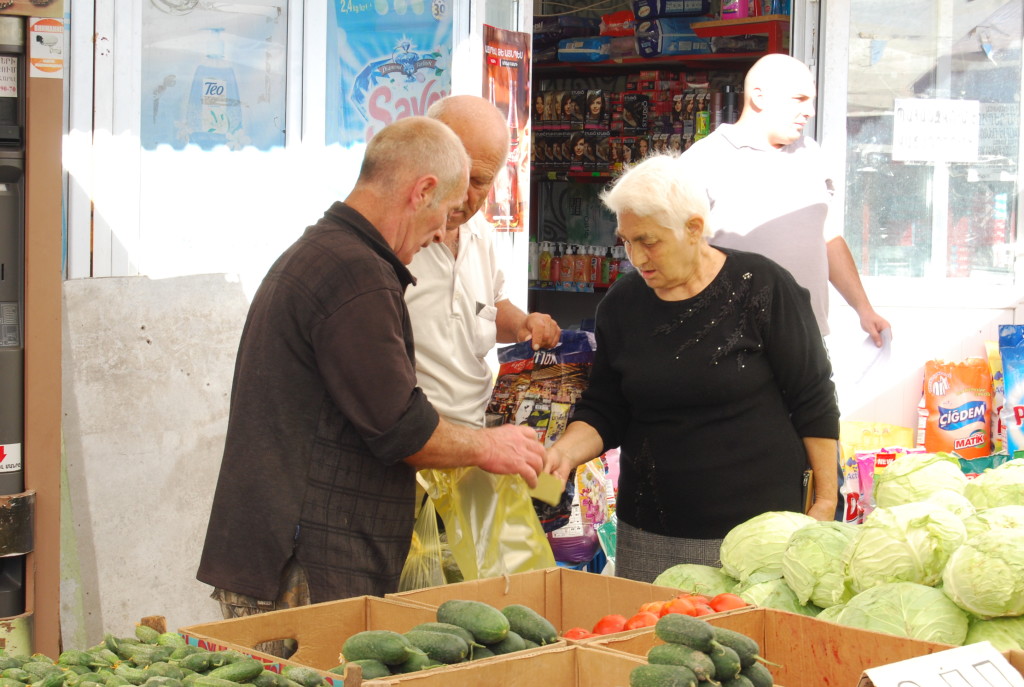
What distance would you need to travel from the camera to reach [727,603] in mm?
2320

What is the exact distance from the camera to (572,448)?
3297mm

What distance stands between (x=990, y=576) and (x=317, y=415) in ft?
4.61

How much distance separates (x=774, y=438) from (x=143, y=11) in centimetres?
267

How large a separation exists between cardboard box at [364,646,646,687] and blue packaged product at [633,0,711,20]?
620 cm

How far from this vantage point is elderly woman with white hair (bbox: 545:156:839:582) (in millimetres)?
3117

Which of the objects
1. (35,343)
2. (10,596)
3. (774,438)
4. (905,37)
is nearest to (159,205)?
(35,343)

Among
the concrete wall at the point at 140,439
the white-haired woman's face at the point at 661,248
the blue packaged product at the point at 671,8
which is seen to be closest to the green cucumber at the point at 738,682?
the white-haired woman's face at the point at 661,248

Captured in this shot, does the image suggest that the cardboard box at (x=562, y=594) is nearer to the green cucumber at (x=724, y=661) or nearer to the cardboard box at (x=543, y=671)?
the cardboard box at (x=543, y=671)

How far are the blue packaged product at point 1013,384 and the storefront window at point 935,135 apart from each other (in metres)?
0.57

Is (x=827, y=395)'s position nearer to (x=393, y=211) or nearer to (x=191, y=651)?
(x=393, y=211)

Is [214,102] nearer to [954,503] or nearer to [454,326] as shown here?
[454,326]

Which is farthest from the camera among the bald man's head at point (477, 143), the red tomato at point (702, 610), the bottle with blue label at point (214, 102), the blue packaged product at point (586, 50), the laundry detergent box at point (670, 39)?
the blue packaged product at point (586, 50)

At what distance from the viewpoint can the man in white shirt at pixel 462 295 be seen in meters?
2.98

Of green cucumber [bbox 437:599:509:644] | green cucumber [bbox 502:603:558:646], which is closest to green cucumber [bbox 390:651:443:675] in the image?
green cucumber [bbox 437:599:509:644]
